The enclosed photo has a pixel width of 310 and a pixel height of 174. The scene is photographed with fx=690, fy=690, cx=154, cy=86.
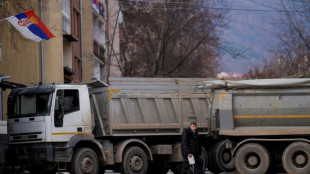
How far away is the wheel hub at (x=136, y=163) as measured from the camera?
20.6 meters

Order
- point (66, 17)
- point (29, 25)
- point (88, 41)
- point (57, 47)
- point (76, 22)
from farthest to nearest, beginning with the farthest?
point (88, 41)
point (76, 22)
point (66, 17)
point (57, 47)
point (29, 25)

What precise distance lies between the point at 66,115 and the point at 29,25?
17.4ft

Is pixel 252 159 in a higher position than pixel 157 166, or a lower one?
higher

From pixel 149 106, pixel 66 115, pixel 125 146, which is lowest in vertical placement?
pixel 125 146

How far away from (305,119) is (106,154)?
581 cm

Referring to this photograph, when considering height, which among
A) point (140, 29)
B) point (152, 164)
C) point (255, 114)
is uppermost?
point (140, 29)

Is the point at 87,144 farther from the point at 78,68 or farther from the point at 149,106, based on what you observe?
the point at 78,68

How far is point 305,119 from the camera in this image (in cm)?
1948

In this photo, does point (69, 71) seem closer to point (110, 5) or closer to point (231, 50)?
point (231, 50)

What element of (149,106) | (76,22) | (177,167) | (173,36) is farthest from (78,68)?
(149,106)

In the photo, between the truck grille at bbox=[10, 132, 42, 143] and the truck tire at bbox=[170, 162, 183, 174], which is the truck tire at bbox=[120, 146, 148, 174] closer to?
the truck tire at bbox=[170, 162, 183, 174]

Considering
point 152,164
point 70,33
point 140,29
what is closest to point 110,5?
point 140,29

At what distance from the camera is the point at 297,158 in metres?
19.2

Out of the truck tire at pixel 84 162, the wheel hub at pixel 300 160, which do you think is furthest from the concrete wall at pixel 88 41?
the wheel hub at pixel 300 160
